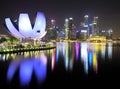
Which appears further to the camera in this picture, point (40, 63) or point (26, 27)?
point (26, 27)

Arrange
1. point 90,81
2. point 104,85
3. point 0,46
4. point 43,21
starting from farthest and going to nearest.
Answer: point 43,21, point 0,46, point 90,81, point 104,85

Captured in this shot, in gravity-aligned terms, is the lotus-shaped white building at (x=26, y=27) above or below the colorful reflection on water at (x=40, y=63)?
above

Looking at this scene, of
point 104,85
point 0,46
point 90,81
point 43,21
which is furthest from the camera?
point 43,21

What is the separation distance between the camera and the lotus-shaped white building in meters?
22.2

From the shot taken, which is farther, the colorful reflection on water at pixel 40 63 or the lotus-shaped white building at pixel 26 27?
the lotus-shaped white building at pixel 26 27

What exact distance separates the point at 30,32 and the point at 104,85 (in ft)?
58.3

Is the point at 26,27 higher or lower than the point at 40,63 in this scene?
higher

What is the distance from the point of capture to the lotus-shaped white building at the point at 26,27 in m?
22.2

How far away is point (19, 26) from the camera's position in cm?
2248

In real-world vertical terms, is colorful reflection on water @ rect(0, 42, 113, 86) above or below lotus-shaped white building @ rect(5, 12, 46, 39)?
below

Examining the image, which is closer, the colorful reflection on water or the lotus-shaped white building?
the colorful reflection on water

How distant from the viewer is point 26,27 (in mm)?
22391

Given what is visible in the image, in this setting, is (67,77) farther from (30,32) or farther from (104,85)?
(30,32)

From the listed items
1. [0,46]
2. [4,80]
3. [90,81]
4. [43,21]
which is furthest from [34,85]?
[43,21]
